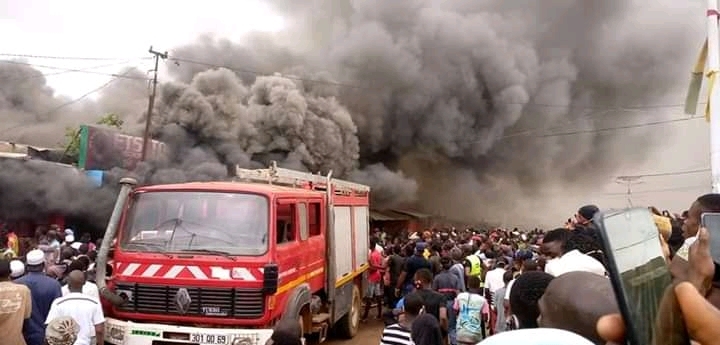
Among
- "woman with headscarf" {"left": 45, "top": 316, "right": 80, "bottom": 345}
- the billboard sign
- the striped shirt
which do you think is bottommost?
the striped shirt

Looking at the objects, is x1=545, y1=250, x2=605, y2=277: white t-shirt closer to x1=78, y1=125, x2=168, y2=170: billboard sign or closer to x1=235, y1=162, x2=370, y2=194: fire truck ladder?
x1=235, y1=162, x2=370, y2=194: fire truck ladder

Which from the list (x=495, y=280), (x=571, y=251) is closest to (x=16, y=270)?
(x=495, y=280)

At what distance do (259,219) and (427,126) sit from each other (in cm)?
2137

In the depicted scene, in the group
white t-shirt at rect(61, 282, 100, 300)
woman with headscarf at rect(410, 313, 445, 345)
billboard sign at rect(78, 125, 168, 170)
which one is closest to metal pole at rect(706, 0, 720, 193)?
woman with headscarf at rect(410, 313, 445, 345)

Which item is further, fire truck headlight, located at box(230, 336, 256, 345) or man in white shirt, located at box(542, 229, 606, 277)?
fire truck headlight, located at box(230, 336, 256, 345)

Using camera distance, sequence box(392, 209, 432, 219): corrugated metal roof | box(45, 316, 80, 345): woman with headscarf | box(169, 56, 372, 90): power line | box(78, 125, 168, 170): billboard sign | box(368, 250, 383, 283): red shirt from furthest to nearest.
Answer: box(169, 56, 372, 90): power line → box(392, 209, 432, 219): corrugated metal roof → box(78, 125, 168, 170): billboard sign → box(368, 250, 383, 283): red shirt → box(45, 316, 80, 345): woman with headscarf

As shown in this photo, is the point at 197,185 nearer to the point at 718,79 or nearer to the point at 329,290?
the point at 329,290

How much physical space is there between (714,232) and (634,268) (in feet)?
1.99

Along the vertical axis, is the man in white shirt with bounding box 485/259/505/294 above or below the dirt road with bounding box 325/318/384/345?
above

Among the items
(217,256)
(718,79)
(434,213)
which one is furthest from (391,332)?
(434,213)

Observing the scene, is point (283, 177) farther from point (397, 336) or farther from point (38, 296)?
point (397, 336)

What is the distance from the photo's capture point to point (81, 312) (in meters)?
4.75

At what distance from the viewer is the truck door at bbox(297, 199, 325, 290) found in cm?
688

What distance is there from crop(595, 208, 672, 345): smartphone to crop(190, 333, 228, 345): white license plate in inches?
184
